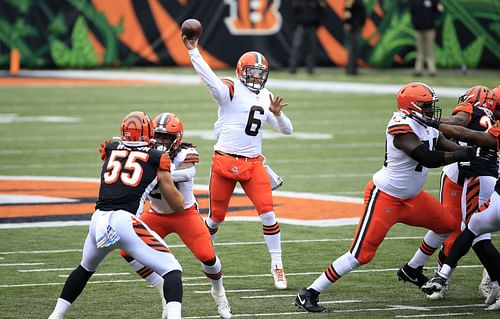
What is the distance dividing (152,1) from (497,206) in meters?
21.9

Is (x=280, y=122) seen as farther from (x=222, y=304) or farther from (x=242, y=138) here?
(x=222, y=304)

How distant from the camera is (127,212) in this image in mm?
6766

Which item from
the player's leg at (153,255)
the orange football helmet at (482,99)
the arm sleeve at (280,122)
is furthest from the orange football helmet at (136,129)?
the orange football helmet at (482,99)

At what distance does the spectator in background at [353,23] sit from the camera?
25766 millimetres

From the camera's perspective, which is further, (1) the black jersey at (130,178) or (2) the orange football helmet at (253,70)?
(2) the orange football helmet at (253,70)

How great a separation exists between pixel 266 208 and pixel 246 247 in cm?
138

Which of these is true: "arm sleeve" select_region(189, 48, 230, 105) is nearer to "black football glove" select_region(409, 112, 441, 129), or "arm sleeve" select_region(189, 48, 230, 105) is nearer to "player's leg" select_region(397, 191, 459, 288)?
"black football glove" select_region(409, 112, 441, 129)

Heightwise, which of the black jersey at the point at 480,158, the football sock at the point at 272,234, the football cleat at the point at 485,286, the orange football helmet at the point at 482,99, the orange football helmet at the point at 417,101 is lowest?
the football sock at the point at 272,234

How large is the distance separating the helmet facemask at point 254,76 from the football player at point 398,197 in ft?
5.03

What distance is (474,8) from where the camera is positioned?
86.9 ft

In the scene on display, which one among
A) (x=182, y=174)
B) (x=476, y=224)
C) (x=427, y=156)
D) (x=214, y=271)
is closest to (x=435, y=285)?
(x=476, y=224)

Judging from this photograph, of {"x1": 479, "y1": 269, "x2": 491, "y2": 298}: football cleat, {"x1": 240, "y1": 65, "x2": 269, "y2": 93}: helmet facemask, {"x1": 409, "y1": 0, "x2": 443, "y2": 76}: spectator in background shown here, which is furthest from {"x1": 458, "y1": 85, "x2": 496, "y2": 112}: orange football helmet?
{"x1": 409, "y1": 0, "x2": 443, "y2": 76}: spectator in background

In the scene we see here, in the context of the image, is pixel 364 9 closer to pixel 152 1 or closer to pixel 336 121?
pixel 152 1

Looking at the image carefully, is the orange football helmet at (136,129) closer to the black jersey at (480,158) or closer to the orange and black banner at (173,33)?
the black jersey at (480,158)
